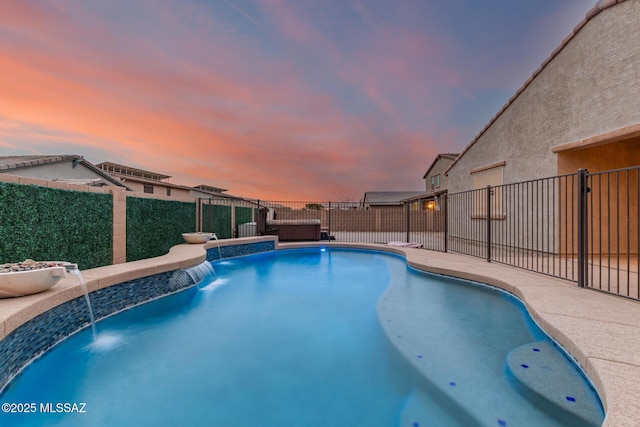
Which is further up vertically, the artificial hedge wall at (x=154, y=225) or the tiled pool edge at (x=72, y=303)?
the artificial hedge wall at (x=154, y=225)

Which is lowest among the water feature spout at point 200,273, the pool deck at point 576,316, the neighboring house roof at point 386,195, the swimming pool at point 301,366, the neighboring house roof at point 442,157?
the swimming pool at point 301,366

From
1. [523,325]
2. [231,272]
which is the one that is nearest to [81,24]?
[231,272]

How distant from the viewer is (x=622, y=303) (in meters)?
3.21

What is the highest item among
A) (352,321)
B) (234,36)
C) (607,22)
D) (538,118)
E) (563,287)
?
(234,36)

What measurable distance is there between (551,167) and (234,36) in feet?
33.0

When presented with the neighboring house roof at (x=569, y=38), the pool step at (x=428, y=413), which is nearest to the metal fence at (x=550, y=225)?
the pool step at (x=428, y=413)

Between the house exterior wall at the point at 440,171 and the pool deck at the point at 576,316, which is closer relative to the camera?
the pool deck at the point at 576,316

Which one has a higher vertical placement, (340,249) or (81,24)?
(81,24)

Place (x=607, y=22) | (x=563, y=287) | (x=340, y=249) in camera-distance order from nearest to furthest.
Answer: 1. (x=563, y=287)
2. (x=607, y=22)
3. (x=340, y=249)

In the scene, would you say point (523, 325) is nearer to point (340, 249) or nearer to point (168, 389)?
point (168, 389)

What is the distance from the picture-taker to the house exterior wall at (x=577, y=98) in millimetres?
5332

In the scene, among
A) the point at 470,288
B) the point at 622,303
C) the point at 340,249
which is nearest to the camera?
the point at 622,303

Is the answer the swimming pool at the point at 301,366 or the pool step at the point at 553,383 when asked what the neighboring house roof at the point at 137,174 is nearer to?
the swimming pool at the point at 301,366

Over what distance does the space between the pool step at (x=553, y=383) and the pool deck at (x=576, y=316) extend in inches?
6.0
